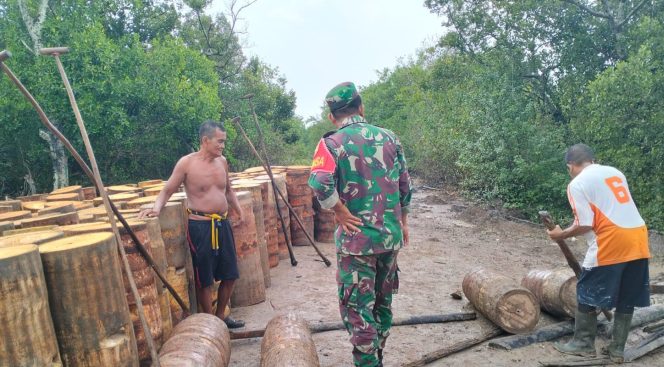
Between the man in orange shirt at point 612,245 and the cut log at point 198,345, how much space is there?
290 centimetres

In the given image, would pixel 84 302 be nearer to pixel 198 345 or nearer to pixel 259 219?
pixel 198 345

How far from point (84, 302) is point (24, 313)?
12.0 inches

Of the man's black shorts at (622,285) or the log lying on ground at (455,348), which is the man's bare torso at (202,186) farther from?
the man's black shorts at (622,285)

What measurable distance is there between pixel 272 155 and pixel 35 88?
34.4ft

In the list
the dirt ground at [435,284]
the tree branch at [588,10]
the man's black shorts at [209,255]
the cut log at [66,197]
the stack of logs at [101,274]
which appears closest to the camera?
the stack of logs at [101,274]

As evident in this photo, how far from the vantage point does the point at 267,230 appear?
661cm

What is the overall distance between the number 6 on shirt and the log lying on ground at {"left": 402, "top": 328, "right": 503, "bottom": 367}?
1597 mm

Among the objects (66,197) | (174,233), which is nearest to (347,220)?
(174,233)

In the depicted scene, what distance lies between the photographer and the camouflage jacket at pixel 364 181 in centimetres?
314

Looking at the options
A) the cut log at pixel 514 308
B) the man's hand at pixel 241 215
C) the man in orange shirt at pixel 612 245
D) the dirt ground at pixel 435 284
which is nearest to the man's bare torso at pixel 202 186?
the man's hand at pixel 241 215

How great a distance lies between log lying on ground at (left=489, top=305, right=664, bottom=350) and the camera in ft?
13.5

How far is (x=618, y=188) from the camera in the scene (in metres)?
3.72

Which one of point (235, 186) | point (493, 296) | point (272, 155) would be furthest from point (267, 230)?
point (272, 155)

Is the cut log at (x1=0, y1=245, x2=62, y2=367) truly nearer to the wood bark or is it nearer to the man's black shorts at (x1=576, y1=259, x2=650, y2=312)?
the wood bark
